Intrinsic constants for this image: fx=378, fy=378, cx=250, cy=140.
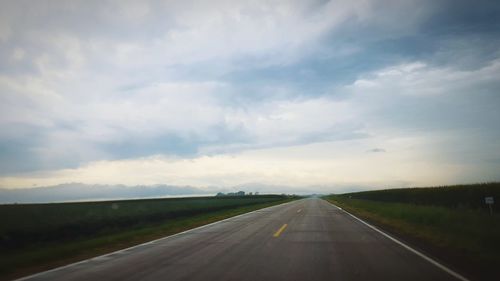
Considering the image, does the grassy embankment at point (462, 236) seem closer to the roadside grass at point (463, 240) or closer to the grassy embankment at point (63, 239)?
the roadside grass at point (463, 240)

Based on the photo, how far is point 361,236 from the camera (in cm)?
1398

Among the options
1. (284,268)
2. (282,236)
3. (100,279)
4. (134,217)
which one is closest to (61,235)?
(134,217)

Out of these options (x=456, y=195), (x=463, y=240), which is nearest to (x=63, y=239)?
(x=463, y=240)

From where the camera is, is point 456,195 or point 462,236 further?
point 456,195

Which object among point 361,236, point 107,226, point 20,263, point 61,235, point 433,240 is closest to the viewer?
point 20,263

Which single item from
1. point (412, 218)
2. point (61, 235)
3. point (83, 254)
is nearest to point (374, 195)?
point (412, 218)

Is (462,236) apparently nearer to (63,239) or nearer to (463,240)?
(463,240)

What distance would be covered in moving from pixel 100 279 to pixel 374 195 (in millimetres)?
70594

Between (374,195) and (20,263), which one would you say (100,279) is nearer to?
(20,263)

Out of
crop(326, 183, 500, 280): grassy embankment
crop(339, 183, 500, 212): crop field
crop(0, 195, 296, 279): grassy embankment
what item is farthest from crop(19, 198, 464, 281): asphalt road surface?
crop(339, 183, 500, 212): crop field

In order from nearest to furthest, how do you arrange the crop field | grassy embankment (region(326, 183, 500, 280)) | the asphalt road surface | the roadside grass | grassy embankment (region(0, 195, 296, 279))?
the asphalt road surface, the roadside grass, grassy embankment (region(326, 183, 500, 280)), grassy embankment (region(0, 195, 296, 279)), the crop field

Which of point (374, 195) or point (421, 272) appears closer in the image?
point (421, 272)

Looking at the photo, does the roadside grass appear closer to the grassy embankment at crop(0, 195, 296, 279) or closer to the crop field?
the grassy embankment at crop(0, 195, 296, 279)

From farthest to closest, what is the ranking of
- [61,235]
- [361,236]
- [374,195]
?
[374,195] → [61,235] → [361,236]
